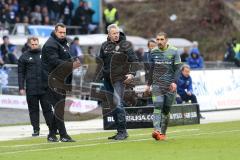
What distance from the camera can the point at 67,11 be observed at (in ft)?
127

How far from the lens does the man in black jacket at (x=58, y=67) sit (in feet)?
54.6

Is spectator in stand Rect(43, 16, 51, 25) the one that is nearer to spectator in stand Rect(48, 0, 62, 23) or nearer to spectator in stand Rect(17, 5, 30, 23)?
spectator in stand Rect(17, 5, 30, 23)

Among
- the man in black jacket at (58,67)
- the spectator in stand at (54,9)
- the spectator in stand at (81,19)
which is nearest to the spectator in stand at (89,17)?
the spectator in stand at (81,19)

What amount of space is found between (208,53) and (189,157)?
1197 inches

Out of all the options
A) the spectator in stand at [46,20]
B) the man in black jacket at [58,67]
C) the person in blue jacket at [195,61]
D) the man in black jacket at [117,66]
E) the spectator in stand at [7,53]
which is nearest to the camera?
the man in black jacket at [58,67]

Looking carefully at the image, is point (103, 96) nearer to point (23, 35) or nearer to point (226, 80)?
point (226, 80)

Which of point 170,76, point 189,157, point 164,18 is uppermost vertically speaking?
point 164,18

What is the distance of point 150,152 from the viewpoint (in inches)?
570

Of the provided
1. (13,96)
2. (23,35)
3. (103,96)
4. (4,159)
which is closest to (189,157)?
(4,159)

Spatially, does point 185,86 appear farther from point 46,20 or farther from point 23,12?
point 23,12

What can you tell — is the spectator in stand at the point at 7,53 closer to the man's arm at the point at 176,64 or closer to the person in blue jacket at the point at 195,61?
the person in blue jacket at the point at 195,61

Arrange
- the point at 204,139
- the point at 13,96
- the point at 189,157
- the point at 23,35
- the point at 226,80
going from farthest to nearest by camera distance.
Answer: the point at 23,35, the point at 226,80, the point at 13,96, the point at 204,139, the point at 189,157

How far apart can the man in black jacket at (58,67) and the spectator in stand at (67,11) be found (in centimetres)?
2181

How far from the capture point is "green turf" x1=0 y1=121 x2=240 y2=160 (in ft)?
45.6
